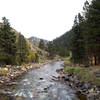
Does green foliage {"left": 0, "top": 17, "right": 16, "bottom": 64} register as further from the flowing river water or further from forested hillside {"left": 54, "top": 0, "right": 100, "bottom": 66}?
forested hillside {"left": 54, "top": 0, "right": 100, "bottom": 66}

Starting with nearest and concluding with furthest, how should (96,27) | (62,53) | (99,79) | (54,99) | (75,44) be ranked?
(54,99) < (99,79) < (96,27) < (75,44) < (62,53)

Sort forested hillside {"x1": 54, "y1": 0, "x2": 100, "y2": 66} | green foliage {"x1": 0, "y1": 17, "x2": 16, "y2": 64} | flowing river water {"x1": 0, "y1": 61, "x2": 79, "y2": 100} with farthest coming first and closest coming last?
green foliage {"x1": 0, "y1": 17, "x2": 16, "y2": 64} < forested hillside {"x1": 54, "y1": 0, "x2": 100, "y2": 66} < flowing river water {"x1": 0, "y1": 61, "x2": 79, "y2": 100}

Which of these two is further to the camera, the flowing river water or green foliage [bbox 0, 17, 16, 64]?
green foliage [bbox 0, 17, 16, 64]

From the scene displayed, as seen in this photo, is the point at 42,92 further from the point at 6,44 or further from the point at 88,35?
the point at 6,44

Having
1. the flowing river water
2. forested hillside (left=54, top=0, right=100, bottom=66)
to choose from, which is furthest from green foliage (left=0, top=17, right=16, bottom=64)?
forested hillside (left=54, top=0, right=100, bottom=66)

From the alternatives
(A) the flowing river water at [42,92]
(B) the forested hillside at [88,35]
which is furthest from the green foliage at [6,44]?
(B) the forested hillside at [88,35]

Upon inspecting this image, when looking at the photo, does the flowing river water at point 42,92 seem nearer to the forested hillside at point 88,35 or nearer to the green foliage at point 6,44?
the forested hillside at point 88,35

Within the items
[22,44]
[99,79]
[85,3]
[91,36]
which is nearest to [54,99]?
[99,79]

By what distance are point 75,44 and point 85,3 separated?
908cm

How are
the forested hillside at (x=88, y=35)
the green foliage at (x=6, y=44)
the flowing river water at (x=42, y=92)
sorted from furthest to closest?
the green foliage at (x=6, y=44) < the forested hillside at (x=88, y=35) < the flowing river water at (x=42, y=92)

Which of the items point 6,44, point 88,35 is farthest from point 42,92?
point 6,44

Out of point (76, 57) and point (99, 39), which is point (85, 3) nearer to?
point (99, 39)

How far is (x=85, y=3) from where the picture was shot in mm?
21094

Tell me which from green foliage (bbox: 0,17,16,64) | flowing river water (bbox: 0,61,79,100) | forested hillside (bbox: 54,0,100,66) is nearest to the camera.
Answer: flowing river water (bbox: 0,61,79,100)
